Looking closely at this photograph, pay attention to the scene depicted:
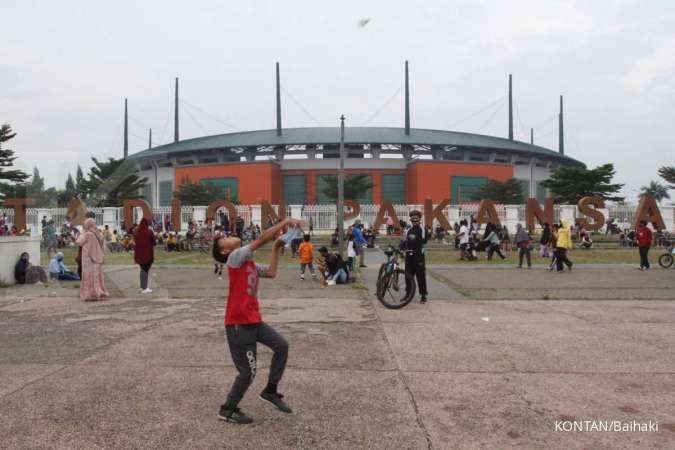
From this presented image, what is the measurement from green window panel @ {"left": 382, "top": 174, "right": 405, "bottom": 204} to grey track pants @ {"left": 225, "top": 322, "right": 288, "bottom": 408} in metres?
52.8

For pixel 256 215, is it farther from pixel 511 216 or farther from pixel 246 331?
pixel 246 331

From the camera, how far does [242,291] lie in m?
3.93

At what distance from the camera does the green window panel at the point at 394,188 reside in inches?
2222

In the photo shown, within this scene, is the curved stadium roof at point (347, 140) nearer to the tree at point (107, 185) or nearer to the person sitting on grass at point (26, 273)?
the tree at point (107, 185)

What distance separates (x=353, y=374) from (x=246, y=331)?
1458mm

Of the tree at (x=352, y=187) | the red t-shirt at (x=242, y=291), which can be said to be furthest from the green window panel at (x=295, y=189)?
the red t-shirt at (x=242, y=291)

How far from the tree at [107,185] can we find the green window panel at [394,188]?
78.9 feet

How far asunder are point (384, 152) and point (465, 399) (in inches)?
2191

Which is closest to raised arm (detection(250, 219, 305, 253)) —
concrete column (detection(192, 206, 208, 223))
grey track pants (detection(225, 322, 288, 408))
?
grey track pants (detection(225, 322, 288, 408))

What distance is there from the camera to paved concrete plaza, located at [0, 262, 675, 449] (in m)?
3.57

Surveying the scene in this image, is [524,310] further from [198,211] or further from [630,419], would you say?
[198,211]

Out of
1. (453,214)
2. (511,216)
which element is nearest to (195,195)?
(453,214)

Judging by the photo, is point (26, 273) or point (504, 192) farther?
point (504, 192)

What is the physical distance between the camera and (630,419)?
3.81 meters
